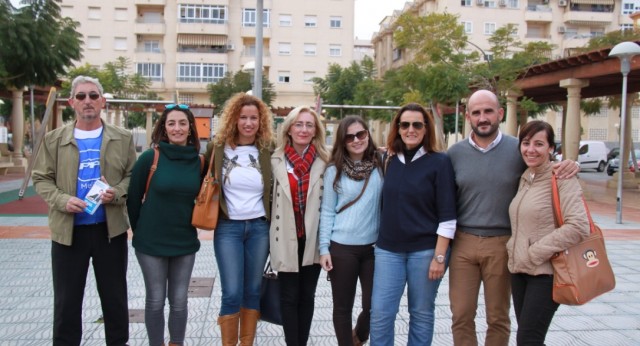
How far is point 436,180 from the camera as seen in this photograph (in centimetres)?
355

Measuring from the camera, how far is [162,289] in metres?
3.85

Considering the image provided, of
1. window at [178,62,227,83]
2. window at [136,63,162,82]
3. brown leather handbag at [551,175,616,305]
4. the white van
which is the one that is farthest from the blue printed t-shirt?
window at [136,63,162,82]

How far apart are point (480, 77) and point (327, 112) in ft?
67.5

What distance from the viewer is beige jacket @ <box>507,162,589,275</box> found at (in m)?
3.16

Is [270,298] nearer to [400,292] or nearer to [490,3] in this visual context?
[400,292]

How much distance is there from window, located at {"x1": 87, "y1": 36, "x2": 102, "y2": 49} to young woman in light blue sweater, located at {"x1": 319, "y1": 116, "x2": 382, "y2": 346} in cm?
4876

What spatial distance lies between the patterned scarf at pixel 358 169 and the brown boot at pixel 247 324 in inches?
48.0

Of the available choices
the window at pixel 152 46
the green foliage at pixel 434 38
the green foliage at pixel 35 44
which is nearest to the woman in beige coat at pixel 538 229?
the green foliage at pixel 35 44

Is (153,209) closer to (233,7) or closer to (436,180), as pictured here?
(436,180)

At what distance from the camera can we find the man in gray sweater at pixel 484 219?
350cm

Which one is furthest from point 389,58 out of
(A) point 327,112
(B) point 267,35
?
(A) point 327,112

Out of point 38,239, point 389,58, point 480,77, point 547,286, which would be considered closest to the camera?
point 547,286

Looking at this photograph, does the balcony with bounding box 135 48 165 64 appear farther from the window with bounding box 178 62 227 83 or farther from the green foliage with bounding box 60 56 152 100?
the green foliage with bounding box 60 56 152 100

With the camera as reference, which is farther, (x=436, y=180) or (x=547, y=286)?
(x=436, y=180)
